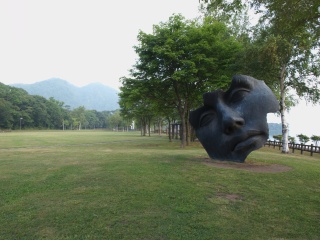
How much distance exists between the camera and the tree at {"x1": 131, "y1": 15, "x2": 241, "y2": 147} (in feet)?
73.5

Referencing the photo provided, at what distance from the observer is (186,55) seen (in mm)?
23516

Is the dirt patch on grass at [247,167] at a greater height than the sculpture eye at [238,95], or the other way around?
the sculpture eye at [238,95]

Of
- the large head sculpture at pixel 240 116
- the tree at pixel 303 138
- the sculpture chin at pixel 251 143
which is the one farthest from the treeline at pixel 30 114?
the sculpture chin at pixel 251 143

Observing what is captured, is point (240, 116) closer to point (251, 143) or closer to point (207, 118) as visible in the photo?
point (251, 143)

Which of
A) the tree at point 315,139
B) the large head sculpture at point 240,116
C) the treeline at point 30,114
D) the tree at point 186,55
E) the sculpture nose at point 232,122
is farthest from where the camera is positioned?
the treeline at point 30,114

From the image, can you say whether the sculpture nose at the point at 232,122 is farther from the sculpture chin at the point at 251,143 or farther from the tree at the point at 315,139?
the tree at the point at 315,139

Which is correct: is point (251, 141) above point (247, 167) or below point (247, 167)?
above

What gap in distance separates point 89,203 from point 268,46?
1851 centimetres

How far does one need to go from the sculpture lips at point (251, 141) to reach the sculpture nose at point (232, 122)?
0.63 meters

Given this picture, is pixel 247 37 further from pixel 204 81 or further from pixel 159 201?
pixel 159 201

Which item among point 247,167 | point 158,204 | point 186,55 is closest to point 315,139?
point 186,55

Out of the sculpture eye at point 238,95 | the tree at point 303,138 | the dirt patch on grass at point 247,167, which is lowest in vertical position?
the dirt patch on grass at point 247,167

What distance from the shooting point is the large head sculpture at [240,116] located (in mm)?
11969

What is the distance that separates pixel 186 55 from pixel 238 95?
12045 millimetres
